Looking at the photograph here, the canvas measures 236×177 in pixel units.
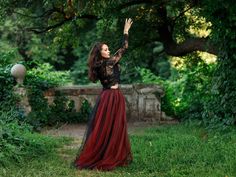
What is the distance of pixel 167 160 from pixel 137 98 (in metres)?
5.35

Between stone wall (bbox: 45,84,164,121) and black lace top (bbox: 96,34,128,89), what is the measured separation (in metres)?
5.16

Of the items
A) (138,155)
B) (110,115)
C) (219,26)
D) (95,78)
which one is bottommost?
(138,155)

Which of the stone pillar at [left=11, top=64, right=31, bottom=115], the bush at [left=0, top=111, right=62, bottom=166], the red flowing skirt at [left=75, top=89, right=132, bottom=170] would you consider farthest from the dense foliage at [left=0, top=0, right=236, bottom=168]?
the red flowing skirt at [left=75, top=89, right=132, bottom=170]

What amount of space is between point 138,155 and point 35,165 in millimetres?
1542

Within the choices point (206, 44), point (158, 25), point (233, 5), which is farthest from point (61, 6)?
point (233, 5)

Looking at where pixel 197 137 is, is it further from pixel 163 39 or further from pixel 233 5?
pixel 163 39

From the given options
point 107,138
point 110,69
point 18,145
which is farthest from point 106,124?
point 18,145

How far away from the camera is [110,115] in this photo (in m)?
6.95

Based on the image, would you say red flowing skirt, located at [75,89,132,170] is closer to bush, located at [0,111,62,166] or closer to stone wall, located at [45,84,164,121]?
bush, located at [0,111,62,166]

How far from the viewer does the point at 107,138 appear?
6.93 meters

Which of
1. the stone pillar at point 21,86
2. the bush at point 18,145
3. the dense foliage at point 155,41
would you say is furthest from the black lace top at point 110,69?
the stone pillar at point 21,86

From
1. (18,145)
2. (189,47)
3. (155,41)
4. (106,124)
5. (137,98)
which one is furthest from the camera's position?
(155,41)

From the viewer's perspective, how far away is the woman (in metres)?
6.89

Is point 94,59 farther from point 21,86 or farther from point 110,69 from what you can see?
point 21,86
